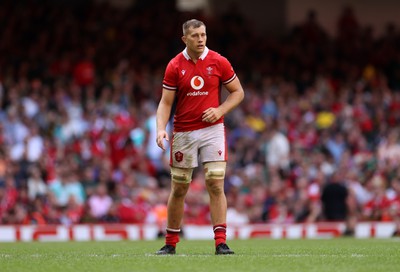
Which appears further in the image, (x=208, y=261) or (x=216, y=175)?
(x=216, y=175)

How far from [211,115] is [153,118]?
13.8m

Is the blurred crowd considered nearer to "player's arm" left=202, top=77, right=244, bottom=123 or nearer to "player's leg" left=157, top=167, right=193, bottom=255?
"player's leg" left=157, top=167, right=193, bottom=255

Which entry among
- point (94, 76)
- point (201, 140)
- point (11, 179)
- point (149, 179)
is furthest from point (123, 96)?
point (201, 140)

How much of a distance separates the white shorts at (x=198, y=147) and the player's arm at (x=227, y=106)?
235 mm

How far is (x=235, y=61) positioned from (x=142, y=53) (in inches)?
113

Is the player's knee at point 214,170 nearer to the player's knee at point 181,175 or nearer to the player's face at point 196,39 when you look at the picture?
the player's knee at point 181,175

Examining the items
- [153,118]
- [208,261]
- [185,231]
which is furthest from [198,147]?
[153,118]

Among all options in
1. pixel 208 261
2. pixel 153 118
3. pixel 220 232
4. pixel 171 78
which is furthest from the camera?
pixel 153 118

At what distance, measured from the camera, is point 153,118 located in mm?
24641

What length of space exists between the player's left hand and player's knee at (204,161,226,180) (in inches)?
18.3

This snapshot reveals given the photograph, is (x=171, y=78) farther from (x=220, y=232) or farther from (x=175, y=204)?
(x=220, y=232)

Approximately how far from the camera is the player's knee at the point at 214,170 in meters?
11.0

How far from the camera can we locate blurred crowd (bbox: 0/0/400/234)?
22328 millimetres

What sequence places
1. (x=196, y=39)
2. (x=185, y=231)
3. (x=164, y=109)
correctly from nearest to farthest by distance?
(x=196, y=39) → (x=164, y=109) → (x=185, y=231)
